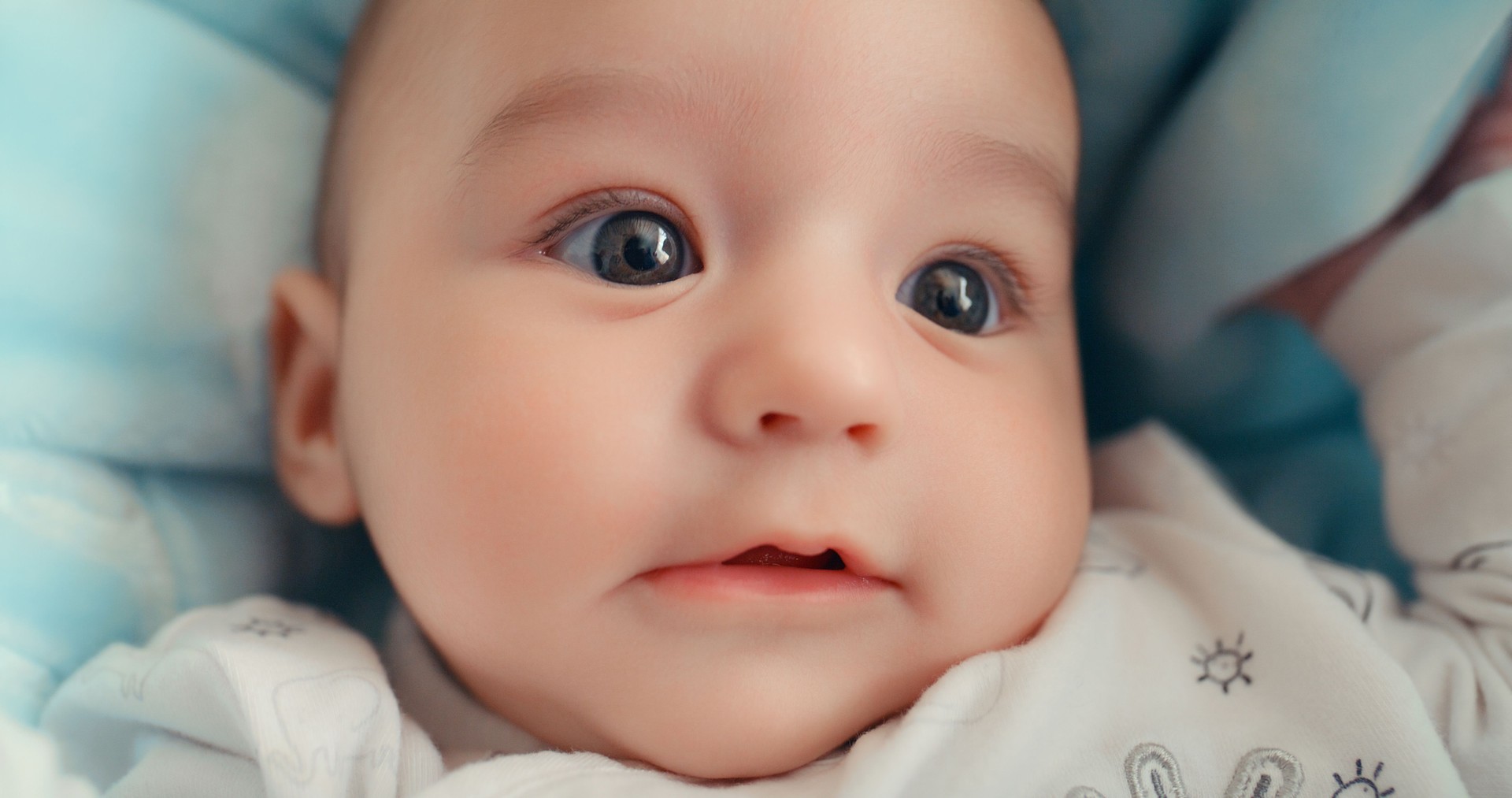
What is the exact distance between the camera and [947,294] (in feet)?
3.56

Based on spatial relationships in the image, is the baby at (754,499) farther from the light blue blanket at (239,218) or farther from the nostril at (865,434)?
the light blue blanket at (239,218)

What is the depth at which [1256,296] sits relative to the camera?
4.45ft

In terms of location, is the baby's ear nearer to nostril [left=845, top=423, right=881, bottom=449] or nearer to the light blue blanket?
the light blue blanket

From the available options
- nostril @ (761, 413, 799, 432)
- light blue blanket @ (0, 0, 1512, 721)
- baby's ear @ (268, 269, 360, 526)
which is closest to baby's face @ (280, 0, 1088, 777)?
nostril @ (761, 413, 799, 432)

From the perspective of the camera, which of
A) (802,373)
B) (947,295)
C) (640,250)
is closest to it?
(802,373)

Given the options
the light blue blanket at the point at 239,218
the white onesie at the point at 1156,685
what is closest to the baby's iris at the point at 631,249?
the white onesie at the point at 1156,685

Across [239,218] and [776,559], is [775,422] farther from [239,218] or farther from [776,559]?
[239,218]

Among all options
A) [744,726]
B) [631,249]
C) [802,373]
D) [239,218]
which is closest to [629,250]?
[631,249]

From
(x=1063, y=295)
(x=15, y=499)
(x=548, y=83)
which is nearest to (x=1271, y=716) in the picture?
(x=1063, y=295)

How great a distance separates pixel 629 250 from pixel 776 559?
0.29m

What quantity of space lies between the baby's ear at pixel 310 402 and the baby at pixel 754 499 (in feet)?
0.25

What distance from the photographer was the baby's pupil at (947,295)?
1.08 m

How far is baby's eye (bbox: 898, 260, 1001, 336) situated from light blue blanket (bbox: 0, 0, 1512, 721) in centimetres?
36

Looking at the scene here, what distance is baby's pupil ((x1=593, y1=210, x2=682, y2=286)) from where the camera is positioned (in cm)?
98
